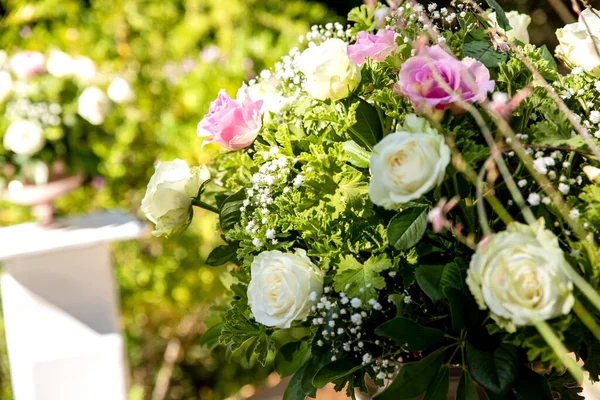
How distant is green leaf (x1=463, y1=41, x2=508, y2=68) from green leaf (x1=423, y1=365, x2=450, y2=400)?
37 cm

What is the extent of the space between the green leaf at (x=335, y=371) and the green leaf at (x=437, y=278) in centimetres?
14

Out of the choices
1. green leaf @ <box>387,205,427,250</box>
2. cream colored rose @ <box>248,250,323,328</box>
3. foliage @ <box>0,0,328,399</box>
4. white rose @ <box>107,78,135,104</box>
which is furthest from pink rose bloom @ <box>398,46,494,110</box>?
foliage @ <box>0,0,328,399</box>

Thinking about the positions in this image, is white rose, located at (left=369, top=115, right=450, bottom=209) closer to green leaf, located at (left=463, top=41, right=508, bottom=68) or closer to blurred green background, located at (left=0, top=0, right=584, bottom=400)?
green leaf, located at (left=463, top=41, right=508, bottom=68)

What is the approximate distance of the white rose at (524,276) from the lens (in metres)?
0.60

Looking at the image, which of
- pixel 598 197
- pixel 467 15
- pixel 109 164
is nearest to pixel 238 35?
pixel 109 164

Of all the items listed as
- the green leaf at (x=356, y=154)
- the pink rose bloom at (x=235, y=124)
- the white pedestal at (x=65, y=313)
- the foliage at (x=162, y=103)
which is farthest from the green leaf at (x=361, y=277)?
the foliage at (x=162, y=103)

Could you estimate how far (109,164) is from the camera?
3084 mm

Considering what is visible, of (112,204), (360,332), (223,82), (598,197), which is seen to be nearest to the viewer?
(598,197)

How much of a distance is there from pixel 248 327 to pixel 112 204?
2506 mm

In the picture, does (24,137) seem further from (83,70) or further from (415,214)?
(415,214)

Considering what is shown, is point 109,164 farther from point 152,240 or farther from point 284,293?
point 284,293

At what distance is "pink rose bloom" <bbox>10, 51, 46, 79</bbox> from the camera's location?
2174mm

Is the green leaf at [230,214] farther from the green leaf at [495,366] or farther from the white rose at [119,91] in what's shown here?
the white rose at [119,91]

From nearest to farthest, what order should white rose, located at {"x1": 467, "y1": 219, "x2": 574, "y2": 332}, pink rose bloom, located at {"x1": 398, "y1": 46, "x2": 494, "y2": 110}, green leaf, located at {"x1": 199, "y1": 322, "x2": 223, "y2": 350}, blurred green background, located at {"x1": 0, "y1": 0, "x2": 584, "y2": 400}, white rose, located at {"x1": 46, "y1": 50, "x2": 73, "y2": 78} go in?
A: white rose, located at {"x1": 467, "y1": 219, "x2": 574, "y2": 332} → pink rose bloom, located at {"x1": 398, "y1": 46, "x2": 494, "y2": 110} → green leaf, located at {"x1": 199, "y1": 322, "x2": 223, "y2": 350} → white rose, located at {"x1": 46, "y1": 50, "x2": 73, "y2": 78} → blurred green background, located at {"x1": 0, "y1": 0, "x2": 584, "y2": 400}
